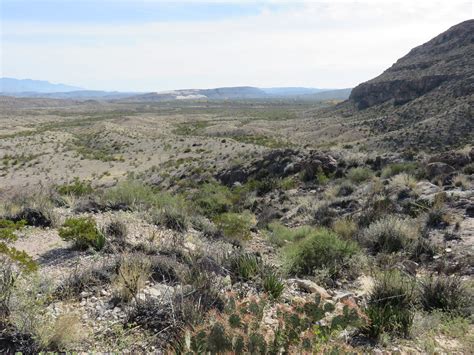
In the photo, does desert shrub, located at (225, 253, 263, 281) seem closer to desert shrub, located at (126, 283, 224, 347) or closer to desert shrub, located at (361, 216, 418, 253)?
desert shrub, located at (126, 283, 224, 347)

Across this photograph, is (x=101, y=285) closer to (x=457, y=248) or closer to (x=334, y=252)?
(x=334, y=252)

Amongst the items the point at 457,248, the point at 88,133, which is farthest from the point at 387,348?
the point at 88,133

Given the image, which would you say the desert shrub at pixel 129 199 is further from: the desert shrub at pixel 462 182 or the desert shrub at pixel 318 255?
the desert shrub at pixel 462 182

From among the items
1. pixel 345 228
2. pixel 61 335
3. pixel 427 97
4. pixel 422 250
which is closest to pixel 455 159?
pixel 345 228

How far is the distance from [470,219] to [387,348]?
6587mm

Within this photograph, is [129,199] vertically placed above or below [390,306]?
below

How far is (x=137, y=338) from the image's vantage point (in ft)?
15.2

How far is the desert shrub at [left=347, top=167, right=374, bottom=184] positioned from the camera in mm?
15812

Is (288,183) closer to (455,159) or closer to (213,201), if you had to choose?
(213,201)

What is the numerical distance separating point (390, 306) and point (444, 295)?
4.04 feet

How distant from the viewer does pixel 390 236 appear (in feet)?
28.5

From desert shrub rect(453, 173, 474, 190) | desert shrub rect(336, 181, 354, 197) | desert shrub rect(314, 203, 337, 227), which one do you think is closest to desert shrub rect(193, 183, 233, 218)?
desert shrub rect(314, 203, 337, 227)

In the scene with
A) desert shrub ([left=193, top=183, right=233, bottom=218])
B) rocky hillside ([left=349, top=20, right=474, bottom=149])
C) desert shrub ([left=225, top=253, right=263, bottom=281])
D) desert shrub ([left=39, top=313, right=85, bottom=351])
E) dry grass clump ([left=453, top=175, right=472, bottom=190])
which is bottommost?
desert shrub ([left=193, top=183, right=233, bottom=218])

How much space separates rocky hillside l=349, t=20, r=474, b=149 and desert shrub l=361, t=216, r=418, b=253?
24.3 metres
